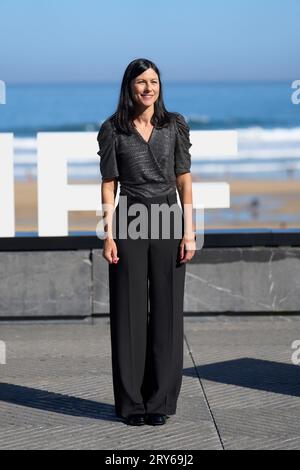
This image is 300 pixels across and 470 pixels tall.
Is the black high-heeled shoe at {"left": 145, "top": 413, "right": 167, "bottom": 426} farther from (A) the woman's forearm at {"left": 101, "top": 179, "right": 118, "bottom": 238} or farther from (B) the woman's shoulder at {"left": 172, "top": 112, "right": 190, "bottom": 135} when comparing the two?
(B) the woman's shoulder at {"left": 172, "top": 112, "right": 190, "bottom": 135}

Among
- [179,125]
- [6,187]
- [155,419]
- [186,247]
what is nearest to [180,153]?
[179,125]

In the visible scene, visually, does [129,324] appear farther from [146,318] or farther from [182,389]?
[182,389]

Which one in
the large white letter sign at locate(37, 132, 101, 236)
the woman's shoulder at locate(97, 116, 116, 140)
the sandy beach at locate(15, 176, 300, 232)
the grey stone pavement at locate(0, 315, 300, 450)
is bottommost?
the grey stone pavement at locate(0, 315, 300, 450)

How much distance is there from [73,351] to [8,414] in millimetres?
1726

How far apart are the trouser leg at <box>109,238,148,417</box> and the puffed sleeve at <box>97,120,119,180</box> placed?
0.37 m

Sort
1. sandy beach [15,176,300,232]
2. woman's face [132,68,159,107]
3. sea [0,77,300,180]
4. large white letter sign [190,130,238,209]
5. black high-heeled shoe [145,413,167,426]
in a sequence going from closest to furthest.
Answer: woman's face [132,68,159,107] → black high-heeled shoe [145,413,167,426] → large white letter sign [190,130,238,209] → sandy beach [15,176,300,232] → sea [0,77,300,180]

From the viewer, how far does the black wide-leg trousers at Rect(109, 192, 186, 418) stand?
551 centimetres

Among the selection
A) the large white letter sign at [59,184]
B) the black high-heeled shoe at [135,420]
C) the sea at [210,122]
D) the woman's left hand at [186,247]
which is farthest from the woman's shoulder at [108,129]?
the sea at [210,122]

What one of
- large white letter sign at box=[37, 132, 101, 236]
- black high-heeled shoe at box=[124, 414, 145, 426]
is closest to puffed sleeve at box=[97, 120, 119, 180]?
black high-heeled shoe at box=[124, 414, 145, 426]

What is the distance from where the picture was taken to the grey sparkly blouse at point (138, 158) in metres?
5.46

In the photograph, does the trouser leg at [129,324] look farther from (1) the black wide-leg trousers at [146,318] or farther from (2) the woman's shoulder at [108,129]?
(2) the woman's shoulder at [108,129]
